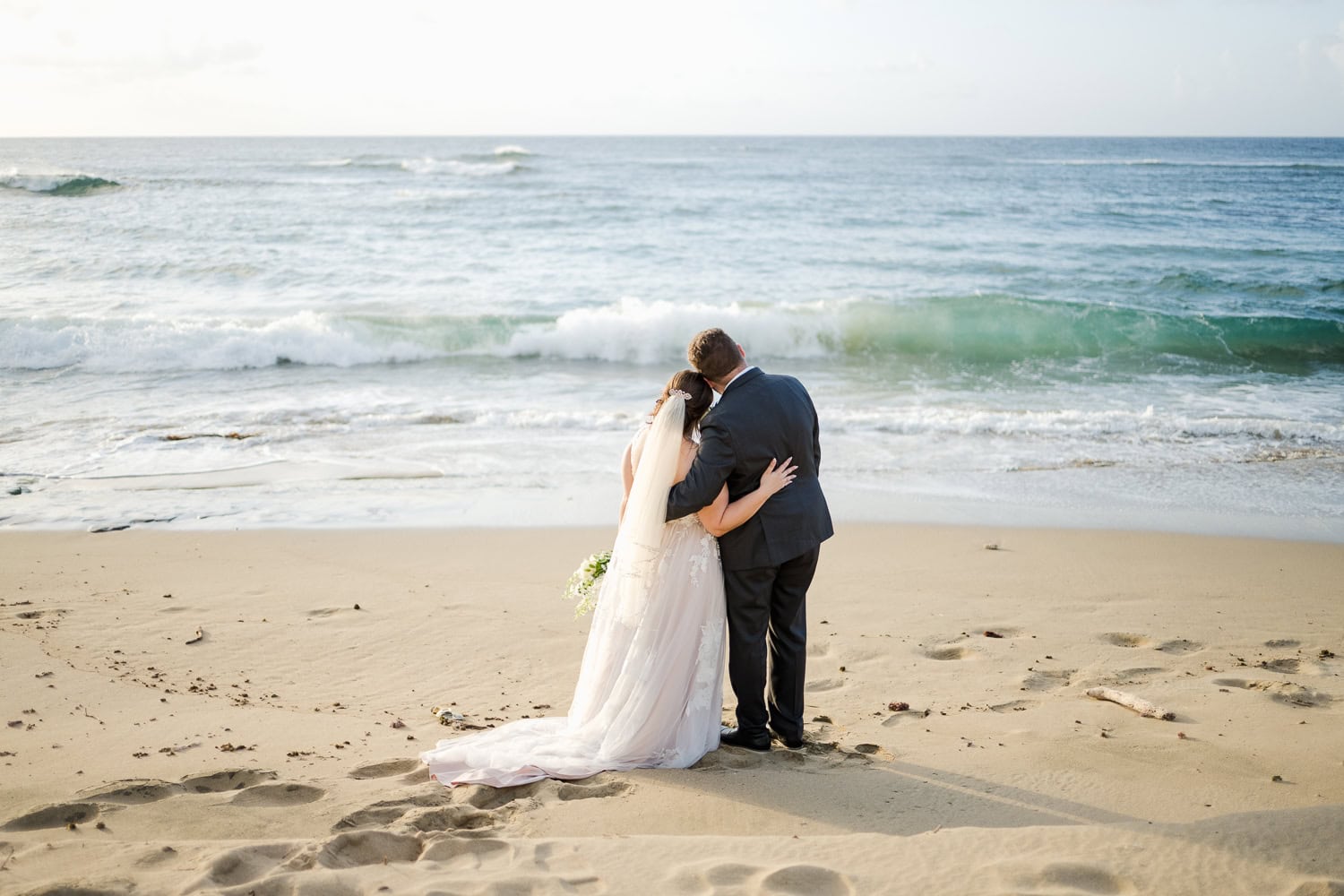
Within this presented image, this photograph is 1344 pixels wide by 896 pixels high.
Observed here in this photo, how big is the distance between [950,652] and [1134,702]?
1.06 m

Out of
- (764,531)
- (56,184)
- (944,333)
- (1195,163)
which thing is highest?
(1195,163)

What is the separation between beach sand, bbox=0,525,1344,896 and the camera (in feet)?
10.2

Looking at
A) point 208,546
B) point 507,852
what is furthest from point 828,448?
point 507,852

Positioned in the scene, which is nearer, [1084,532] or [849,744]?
[849,744]

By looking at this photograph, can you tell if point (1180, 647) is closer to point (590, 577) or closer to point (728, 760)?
point (728, 760)

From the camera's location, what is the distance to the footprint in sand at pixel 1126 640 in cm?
548

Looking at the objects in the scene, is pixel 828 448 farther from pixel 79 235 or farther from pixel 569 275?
pixel 79 235

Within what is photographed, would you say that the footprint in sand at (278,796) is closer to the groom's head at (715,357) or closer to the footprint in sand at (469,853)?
the footprint in sand at (469,853)

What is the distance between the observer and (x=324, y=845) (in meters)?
3.19

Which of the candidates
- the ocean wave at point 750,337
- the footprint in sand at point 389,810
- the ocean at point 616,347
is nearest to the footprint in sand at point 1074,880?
the footprint in sand at point 389,810

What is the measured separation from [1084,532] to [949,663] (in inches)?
112

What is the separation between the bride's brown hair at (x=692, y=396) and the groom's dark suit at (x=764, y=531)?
54 mm

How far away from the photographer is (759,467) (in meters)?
4.09

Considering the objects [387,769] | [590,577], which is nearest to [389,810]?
[387,769]
